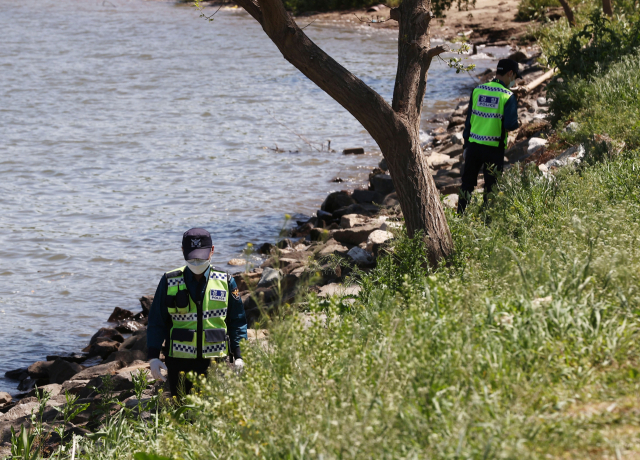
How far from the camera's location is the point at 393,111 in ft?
22.0

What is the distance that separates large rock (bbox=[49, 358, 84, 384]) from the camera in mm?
8508

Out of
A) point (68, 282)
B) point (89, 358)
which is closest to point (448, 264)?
point (89, 358)

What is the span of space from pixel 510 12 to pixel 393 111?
33961 mm

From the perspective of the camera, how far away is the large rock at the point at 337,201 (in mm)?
14000

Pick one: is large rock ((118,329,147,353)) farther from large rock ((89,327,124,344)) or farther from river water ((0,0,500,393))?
river water ((0,0,500,393))

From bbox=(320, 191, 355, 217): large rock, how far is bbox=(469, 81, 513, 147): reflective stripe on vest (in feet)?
16.2

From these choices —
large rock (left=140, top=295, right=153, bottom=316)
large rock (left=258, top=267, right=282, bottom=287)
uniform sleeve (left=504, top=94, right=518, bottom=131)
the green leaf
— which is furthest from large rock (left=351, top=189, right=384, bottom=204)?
the green leaf

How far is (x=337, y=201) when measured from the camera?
14.0 metres

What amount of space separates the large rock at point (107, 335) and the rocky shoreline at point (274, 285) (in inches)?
0.5

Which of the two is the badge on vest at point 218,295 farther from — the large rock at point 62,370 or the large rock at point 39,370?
the large rock at point 39,370

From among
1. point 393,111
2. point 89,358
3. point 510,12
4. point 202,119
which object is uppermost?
point 510,12

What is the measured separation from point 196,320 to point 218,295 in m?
0.24

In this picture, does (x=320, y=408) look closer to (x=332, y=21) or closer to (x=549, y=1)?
(x=549, y=1)

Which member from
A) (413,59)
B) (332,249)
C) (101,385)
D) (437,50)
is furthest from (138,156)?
(437,50)
